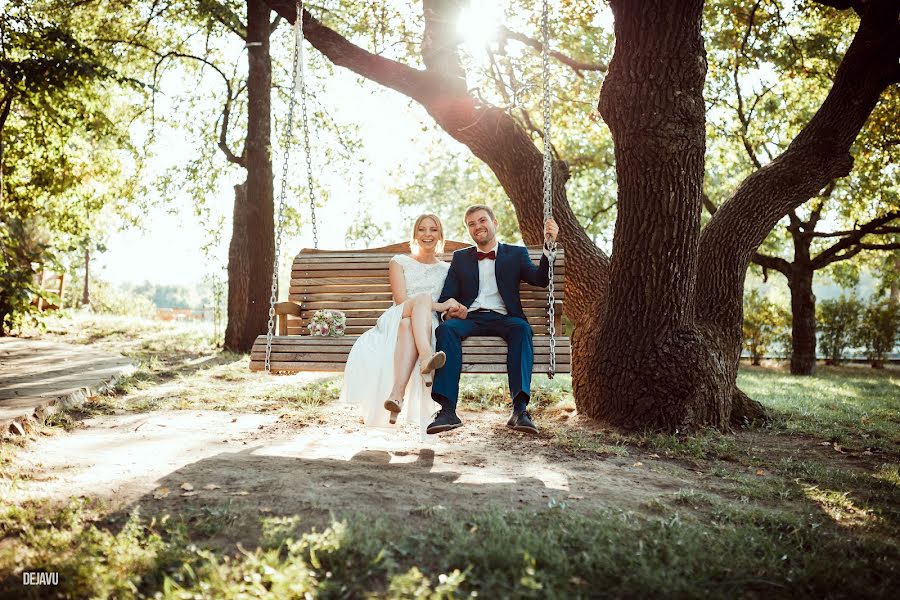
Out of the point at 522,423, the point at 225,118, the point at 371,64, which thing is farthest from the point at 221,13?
the point at 522,423

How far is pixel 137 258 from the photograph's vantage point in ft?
83.5

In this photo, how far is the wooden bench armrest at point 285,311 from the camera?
18.4 feet

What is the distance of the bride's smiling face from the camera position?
5.21 metres

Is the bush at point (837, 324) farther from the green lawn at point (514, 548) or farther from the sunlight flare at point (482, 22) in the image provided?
the green lawn at point (514, 548)

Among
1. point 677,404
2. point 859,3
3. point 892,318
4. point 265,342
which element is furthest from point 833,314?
point 265,342

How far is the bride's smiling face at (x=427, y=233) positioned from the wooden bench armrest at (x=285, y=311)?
1272 millimetres

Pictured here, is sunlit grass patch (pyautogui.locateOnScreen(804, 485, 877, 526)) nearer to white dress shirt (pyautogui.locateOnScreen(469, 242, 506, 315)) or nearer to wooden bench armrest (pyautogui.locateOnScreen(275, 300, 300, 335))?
white dress shirt (pyautogui.locateOnScreen(469, 242, 506, 315))

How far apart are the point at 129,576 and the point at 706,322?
4809 mm

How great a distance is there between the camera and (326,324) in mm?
5594

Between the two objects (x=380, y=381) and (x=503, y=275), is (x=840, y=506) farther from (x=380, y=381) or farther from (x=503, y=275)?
(x=380, y=381)

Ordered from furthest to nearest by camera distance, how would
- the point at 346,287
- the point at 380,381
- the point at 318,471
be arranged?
the point at 346,287
the point at 380,381
the point at 318,471

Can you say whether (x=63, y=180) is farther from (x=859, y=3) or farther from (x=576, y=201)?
(x=859, y=3)

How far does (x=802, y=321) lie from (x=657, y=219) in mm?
9474

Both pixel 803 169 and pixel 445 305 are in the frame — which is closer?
pixel 445 305
